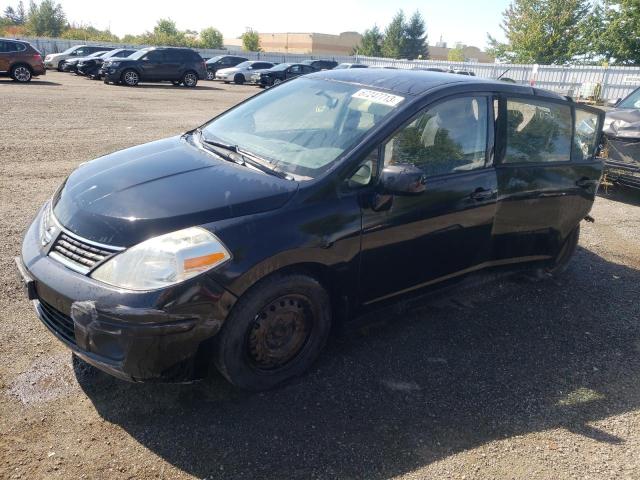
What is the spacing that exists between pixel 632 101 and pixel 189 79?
771 inches

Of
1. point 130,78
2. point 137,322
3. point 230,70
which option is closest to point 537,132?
point 137,322

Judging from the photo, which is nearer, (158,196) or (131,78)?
(158,196)

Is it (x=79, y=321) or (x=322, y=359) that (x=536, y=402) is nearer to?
(x=322, y=359)

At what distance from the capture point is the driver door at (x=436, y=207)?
305 cm

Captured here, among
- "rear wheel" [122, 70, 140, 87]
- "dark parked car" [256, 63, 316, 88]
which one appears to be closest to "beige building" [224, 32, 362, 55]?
"dark parked car" [256, 63, 316, 88]

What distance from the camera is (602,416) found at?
9.57 ft

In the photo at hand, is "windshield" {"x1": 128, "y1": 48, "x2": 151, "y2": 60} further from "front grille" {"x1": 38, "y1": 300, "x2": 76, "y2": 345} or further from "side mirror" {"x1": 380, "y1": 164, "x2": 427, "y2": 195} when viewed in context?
"side mirror" {"x1": 380, "y1": 164, "x2": 427, "y2": 195}

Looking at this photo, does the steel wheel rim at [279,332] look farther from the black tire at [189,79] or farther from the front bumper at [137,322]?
the black tire at [189,79]

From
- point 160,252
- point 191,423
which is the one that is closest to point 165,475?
point 191,423

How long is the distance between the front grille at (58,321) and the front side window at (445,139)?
1.97 m

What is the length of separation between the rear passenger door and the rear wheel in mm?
21370

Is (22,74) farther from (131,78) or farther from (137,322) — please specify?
(137,322)

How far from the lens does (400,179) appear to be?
2836mm

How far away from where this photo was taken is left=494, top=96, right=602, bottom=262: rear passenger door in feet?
12.2
